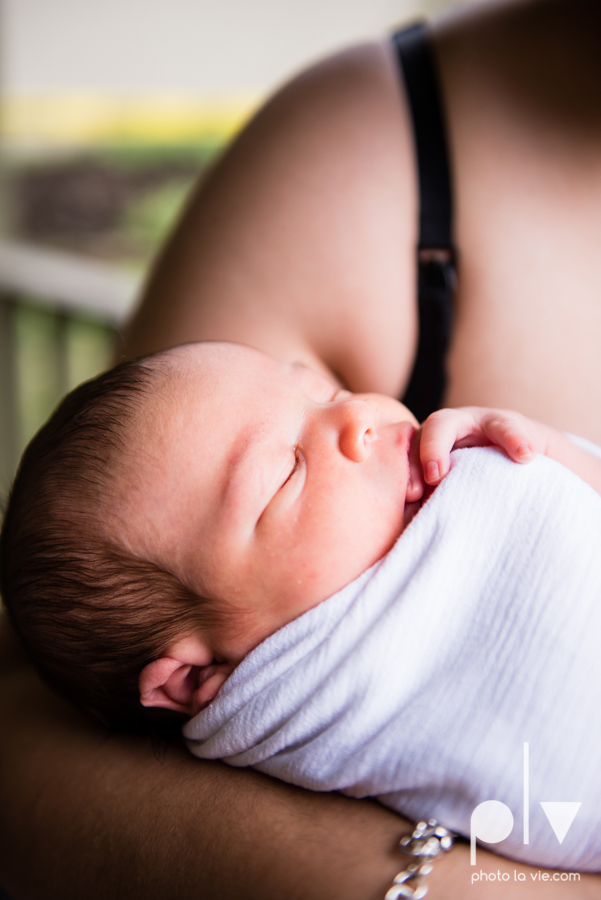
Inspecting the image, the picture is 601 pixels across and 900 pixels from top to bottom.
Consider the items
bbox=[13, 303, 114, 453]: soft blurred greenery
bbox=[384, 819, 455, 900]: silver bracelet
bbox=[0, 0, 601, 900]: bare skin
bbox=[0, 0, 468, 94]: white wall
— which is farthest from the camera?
bbox=[0, 0, 468, 94]: white wall

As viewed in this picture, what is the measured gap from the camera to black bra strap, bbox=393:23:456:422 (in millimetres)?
939

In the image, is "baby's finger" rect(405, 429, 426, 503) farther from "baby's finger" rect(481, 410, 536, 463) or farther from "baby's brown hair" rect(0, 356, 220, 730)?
"baby's brown hair" rect(0, 356, 220, 730)

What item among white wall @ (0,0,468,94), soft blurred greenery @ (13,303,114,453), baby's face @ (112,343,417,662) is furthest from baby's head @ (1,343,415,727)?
white wall @ (0,0,468,94)

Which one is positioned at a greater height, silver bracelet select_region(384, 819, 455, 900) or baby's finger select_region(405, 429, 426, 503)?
baby's finger select_region(405, 429, 426, 503)

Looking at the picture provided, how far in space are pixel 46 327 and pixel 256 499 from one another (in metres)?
2.71

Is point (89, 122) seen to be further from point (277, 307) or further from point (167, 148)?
point (277, 307)

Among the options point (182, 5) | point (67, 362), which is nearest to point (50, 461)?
point (67, 362)

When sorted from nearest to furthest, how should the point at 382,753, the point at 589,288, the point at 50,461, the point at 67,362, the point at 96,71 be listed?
the point at 382,753
the point at 50,461
the point at 589,288
the point at 67,362
the point at 96,71

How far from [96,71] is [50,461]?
320 cm

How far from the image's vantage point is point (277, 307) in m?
0.96

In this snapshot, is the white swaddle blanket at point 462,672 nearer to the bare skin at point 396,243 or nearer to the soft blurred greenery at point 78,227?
the bare skin at point 396,243

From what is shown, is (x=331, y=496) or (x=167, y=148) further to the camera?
(x=167, y=148)

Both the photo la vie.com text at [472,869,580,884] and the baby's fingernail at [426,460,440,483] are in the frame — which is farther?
the baby's fingernail at [426,460,440,483]

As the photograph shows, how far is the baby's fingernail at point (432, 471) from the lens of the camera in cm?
73
